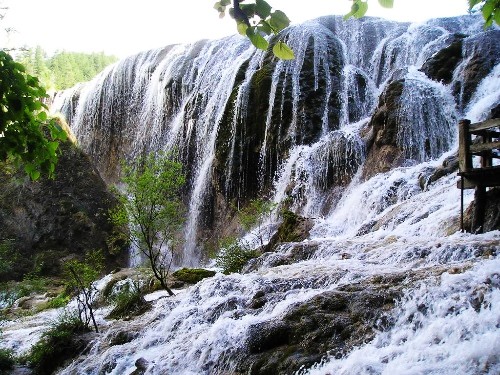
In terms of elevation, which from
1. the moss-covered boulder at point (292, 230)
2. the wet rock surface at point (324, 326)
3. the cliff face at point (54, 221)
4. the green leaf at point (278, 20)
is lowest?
the cliff face at point (54, 221)

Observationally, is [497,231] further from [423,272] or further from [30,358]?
[30,358]

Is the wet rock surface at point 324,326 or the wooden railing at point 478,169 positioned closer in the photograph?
the wet rock surface at point 324,326

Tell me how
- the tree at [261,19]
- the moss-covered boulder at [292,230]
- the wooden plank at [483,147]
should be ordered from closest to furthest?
the tree at [261,19] < the wooden plank at [483,147] < the moss-covered boulder at [292,230]

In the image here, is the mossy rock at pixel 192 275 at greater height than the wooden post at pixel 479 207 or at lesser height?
lesser

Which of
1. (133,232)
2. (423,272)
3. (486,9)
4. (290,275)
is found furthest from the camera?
(133,232)

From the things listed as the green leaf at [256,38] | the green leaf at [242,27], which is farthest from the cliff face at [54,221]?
the green leaf at [256,38]

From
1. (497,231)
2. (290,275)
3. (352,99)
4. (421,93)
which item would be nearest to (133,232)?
(290,275)

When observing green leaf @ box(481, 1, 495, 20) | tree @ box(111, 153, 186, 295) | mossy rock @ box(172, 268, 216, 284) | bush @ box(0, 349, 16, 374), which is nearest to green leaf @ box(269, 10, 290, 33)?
green leaf @ box(481, 1, 495, 20)

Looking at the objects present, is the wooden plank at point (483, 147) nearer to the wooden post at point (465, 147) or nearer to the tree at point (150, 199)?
the wooden post at point (465, 147)

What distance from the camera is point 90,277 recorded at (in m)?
9.85

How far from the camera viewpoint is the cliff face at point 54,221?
72.4 ft

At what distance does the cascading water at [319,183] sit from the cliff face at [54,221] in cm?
464

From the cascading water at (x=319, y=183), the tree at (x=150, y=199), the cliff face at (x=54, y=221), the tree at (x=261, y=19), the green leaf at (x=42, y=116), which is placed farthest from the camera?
the cliff face at (x=54, y=221)

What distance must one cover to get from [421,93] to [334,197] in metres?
4.81
